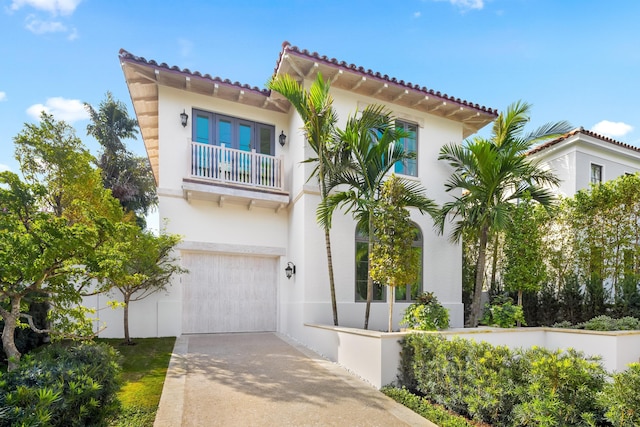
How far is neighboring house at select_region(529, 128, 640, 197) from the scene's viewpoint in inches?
520

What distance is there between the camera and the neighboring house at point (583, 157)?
43.4 ft

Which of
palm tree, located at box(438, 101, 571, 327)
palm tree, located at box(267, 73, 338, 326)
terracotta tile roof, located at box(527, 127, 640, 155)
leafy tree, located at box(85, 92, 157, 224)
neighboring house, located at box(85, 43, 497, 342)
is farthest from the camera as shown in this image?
leafy tree, located at box(85, 92, 157, 224)

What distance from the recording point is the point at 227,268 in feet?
34.6

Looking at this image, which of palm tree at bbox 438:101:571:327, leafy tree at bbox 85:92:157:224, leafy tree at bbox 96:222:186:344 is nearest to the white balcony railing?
leafy tree at bbox 96:222:186:344

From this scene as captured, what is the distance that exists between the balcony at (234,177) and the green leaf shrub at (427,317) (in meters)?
5.02

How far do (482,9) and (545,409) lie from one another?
9.08m

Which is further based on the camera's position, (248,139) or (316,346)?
(248,139)

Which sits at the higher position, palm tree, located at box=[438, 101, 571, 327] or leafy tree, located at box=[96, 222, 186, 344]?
palm tree, located at box=[438, 101, 571, 327]

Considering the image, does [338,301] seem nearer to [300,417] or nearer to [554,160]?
[300,417]

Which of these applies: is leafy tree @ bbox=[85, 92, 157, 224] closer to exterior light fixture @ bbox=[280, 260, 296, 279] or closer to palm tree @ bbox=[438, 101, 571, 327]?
exterior light fixture @ bbox=[280, 260, 296, 279]

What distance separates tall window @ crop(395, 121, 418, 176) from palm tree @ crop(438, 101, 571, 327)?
951 millimetres

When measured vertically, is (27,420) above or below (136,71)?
below

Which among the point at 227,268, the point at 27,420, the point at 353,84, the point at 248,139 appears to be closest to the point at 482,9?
the point at 353,84

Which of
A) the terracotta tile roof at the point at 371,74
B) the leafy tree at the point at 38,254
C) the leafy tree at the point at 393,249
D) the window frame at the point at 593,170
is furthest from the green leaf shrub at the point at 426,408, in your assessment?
the window frame at the point at 593,170
